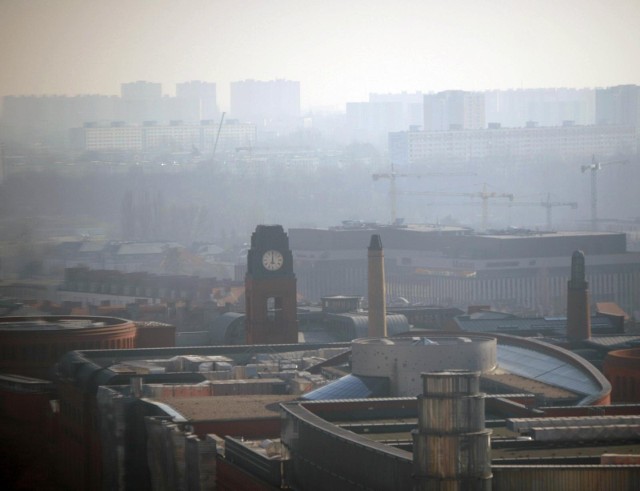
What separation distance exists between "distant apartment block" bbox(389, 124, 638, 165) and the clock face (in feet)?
350

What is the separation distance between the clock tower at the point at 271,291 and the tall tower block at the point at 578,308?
6415mm

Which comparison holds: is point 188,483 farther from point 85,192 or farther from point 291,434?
point 85,192

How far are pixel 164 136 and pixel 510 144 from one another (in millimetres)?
36602

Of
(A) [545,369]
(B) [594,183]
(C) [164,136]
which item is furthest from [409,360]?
(C) [164,136]

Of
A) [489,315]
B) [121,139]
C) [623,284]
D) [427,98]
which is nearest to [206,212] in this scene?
[121,139]

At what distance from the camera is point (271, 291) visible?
46.7 m

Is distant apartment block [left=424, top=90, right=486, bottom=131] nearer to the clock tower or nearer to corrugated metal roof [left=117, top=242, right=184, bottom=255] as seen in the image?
corrugated metal roof [left=117, top=242, right=184, bottom=255]

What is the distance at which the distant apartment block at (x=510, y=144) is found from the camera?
521 ft

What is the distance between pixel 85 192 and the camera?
100625 millimetres

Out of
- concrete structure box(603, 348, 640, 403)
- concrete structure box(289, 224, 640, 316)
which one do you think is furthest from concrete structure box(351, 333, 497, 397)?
concrete structure box(289, 224, 640, 316)

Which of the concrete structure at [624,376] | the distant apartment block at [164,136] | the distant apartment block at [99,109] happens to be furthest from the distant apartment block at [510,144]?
the concrete structure at [624,376]

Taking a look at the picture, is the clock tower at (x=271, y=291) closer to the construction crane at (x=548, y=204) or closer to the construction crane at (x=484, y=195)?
the construction crane at (x=548, y=204)

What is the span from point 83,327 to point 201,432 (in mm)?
17370

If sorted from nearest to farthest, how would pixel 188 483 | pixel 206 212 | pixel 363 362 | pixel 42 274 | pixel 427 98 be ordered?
1. pixel 188 483
2. pixel 363 362
3. pixel 42 274
4. pixel 206 212
5. pixel 427 98
